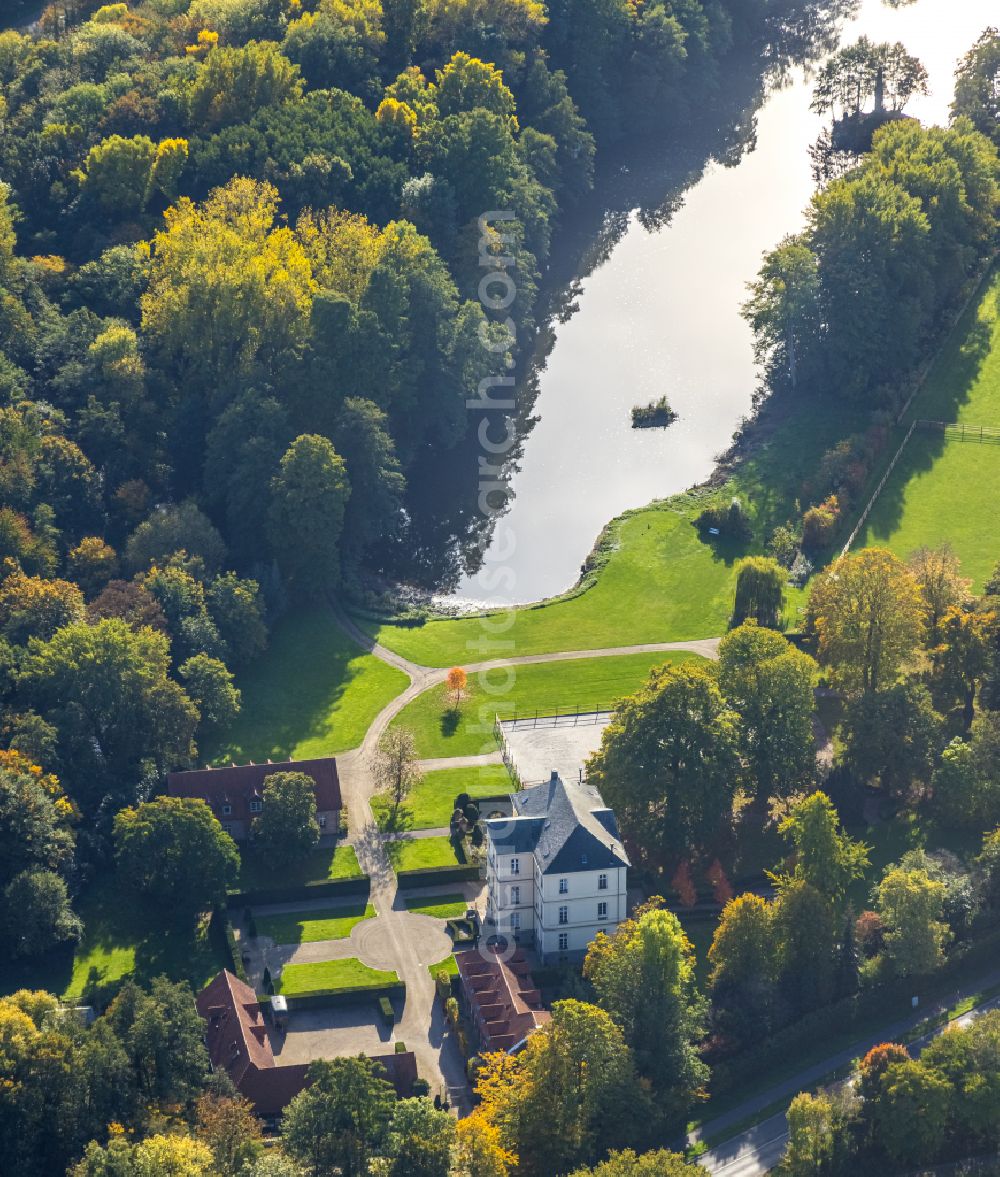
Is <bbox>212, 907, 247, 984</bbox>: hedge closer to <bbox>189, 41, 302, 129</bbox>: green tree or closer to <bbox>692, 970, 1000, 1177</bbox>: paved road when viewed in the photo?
<bbox>692, 970, 1000, 1177</bbox>: paved road

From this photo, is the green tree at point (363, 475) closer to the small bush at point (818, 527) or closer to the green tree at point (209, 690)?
the green tree at point (209, 690)

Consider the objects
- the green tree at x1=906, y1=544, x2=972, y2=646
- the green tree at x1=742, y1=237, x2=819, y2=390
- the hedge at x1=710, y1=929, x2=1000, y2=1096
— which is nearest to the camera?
the hedge at x1=710, y1=929, x2=1000, y2=1096

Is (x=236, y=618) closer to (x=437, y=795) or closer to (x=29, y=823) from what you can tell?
(x=437, y=795)

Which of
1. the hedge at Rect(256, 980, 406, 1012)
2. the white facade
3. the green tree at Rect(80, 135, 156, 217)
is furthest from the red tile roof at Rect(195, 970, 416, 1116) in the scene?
the green tree at Rect(80, 135, 156, 217)

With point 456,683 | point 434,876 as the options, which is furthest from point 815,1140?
point 456,683

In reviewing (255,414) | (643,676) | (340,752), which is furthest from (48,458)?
(643,676)

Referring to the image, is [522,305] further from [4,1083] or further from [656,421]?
[4,1083]
